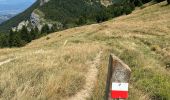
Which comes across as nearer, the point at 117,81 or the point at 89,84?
the point at 117,81

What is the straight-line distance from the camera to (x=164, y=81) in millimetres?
13641

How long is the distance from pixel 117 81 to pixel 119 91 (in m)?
0.23

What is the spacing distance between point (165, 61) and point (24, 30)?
12339 cm

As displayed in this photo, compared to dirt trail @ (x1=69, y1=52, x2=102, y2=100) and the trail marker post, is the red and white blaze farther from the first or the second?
dirt trail @ (x1=69, y1=52, x2=102, y2=100)

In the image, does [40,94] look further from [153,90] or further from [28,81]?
[153,90]

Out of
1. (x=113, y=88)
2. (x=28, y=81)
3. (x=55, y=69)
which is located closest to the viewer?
(x=113, y=88)

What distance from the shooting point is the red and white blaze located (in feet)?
28.5

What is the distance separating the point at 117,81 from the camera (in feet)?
28.8

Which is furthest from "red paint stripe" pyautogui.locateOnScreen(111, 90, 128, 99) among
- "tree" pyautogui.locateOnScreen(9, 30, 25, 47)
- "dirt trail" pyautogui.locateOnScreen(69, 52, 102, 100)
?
"tree" pyautogui.locateOnScreen(9, 30, 25, 47)

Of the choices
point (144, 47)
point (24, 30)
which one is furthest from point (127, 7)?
point (144, 47)

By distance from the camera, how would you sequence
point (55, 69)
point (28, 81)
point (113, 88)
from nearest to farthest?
point (113, 88), point (28, 81), point (55, 69)

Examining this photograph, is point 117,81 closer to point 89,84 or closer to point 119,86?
point 119,86

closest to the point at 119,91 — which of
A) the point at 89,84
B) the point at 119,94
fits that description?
the point at 119,94

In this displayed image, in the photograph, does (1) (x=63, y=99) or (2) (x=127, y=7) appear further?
(2) (x=127, y=7)
